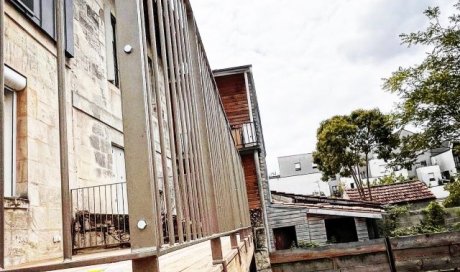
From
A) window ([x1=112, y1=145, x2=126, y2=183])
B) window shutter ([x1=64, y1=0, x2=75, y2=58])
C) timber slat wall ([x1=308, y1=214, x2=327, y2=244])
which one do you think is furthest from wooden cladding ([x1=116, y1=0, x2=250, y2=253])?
timber slat wall ([x1=308, y1=214, x2=327, y2=244])

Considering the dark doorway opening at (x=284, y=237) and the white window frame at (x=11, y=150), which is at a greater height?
the white window frame at (x=11, y=150)

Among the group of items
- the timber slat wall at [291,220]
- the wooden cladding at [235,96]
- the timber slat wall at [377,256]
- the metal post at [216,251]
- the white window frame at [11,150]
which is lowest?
the timber slat wall at [377,256]

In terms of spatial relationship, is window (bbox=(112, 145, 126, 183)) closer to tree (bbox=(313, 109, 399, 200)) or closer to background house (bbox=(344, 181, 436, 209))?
background house (bbox=(344, 181, 436, 209))

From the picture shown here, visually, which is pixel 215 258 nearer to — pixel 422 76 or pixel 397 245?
pixel 397 245

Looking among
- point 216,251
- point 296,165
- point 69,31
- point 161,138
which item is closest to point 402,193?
point 69,31

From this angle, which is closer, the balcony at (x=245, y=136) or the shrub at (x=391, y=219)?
the balcony at (x=245, y=136)

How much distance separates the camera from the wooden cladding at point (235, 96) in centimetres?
1669

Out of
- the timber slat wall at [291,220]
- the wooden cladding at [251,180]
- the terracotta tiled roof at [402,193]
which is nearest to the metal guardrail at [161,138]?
the wooden cladding at [251,180]

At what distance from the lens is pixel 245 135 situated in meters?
15.1

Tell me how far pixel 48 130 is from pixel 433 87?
14.3 metres

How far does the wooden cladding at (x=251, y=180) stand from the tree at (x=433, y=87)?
6.64m

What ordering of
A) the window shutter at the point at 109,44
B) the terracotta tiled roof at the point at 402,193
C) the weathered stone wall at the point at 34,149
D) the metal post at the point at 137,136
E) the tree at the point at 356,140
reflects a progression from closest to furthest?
1. the metal post at the point at 137,136
2. the weathered stone wall at the point at 34,149
3. the window shutter at the point at 109,44
4. the terracotta tiled roof at the point at 402,193
5. the tree at the point at 356,140

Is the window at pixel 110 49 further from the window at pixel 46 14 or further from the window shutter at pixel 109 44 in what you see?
the window at pixel 46 14

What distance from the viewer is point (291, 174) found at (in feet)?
186
